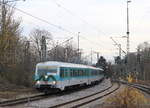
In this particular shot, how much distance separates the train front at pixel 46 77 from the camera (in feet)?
94.7

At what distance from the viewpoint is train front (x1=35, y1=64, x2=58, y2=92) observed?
28.9 metres

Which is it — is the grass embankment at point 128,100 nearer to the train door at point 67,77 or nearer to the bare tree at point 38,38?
the train door at point 67,77

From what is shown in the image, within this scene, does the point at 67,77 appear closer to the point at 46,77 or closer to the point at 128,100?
the point at 46,77

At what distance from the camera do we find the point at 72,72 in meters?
33.7

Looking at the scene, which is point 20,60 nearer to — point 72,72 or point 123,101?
point 72,72

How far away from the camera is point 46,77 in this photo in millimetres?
29219

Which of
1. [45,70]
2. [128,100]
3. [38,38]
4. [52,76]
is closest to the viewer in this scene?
[128,100]

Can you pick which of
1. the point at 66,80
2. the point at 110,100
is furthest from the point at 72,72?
the point at 110,100

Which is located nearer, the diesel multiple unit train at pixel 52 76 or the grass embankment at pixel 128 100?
the grass embankment at pixel 128 100

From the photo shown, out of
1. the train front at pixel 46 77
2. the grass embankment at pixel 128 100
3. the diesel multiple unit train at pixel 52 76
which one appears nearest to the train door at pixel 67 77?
the diesel multiple unit train at pixel 52 76

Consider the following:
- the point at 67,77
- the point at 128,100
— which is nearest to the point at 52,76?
the point at 67,77

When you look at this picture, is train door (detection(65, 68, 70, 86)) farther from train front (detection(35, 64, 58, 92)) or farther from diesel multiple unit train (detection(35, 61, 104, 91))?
train front (detection(35, 64, 58, 92))

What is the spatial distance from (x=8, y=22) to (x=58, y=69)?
7.75 metres

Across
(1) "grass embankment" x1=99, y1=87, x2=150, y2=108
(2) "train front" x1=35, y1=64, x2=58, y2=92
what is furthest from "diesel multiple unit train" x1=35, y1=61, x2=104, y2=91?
(1) "grass embankment" x1=99, y1=87, x2=150, y2=108
